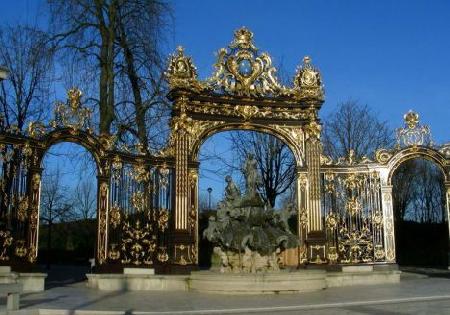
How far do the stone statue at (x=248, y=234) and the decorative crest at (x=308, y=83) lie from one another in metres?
3.67

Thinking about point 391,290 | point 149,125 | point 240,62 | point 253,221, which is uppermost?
point 240,62

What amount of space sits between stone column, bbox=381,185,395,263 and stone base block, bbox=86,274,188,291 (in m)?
6.32

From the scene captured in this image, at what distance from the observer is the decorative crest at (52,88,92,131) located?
48.4 ft

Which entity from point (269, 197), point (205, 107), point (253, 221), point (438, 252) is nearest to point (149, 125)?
point (205, 107)

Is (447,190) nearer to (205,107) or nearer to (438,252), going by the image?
(205,107)

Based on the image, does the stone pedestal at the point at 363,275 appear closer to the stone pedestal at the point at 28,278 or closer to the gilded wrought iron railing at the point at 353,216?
the gilded wrought iron railing at the point at 353,216

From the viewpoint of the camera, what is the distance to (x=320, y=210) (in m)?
17.1

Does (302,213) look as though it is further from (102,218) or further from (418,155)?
(102,218)

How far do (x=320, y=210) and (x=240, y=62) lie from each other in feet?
16.8

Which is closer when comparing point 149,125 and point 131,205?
point 131,205

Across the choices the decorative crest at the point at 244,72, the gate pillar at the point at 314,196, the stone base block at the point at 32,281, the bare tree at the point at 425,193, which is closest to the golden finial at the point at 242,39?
the decorative crest at the point at 244,72

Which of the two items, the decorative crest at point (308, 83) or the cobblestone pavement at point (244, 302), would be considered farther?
the decorative crest at point (308, 83)

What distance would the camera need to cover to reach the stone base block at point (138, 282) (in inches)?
573

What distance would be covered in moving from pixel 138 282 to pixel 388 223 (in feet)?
25.4
